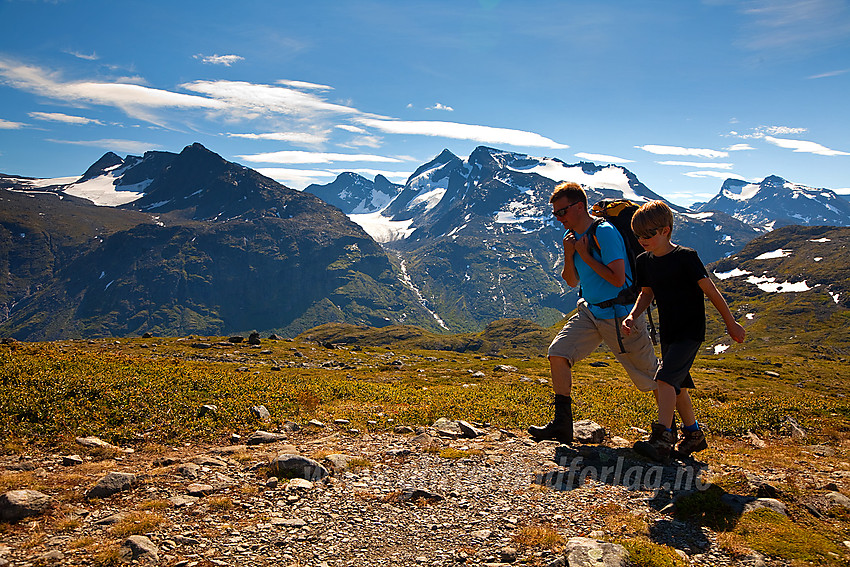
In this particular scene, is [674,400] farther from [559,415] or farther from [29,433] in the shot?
[29,433]

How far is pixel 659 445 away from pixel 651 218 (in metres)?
4.70

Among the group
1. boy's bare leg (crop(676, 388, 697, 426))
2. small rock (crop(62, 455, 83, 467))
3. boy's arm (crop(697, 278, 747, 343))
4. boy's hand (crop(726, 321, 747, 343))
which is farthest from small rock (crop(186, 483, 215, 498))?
boy's hand (crop(726, 321, 747, 343))

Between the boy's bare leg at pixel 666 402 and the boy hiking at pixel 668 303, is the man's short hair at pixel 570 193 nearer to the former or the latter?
the boy hiking at pixel 668 303

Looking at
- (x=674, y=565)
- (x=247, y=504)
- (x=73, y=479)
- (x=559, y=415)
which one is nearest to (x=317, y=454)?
(x=247, y=504)

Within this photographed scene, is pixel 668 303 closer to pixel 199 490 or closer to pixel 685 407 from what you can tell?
pixel 685 407

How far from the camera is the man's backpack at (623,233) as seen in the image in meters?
10.9

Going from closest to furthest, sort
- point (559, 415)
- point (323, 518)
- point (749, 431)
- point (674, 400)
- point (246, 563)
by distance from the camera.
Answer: point (246, 563)
point (323, 518)
point (674, 400)
point (559, 415)
point (749, 431)

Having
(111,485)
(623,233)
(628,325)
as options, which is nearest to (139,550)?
(111,485)

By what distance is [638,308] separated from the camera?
34.6ft

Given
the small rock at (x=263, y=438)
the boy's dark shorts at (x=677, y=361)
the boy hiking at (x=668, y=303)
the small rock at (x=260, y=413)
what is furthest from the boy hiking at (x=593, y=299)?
the small rock at (x=260, y=413)

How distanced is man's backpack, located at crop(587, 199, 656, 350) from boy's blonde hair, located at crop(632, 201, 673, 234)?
3.06 ft

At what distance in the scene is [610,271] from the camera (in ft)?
34.6

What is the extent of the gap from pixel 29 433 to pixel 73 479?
3.25m

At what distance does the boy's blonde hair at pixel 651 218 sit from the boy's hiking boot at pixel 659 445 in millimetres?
4172
